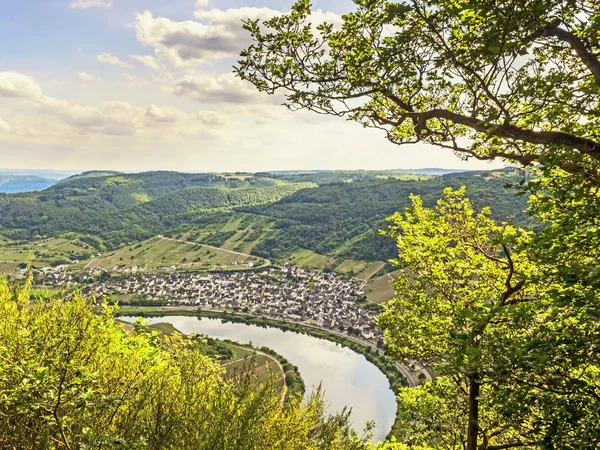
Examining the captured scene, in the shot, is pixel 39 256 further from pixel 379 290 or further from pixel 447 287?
pixel 447 287

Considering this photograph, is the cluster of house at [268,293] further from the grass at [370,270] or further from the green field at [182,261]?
the green field at [182,261]

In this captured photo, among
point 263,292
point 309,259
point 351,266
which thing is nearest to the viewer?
point 263,292

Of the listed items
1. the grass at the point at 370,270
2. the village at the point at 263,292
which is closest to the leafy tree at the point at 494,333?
the village at the point at 263,292

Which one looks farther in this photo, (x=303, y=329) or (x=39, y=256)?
(x=39, y=256)

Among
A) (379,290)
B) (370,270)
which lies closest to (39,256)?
(370,270)

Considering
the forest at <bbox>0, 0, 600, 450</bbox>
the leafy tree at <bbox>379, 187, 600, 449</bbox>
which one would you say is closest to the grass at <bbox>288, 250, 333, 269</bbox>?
the leafy tree at <bbox>379, 187, 600, 449</bbox>

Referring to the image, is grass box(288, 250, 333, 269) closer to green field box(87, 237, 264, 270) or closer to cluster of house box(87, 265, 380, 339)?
cluster of house box(87, 265, 380, 339)

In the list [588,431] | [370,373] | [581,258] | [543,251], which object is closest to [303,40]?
[543,251]
